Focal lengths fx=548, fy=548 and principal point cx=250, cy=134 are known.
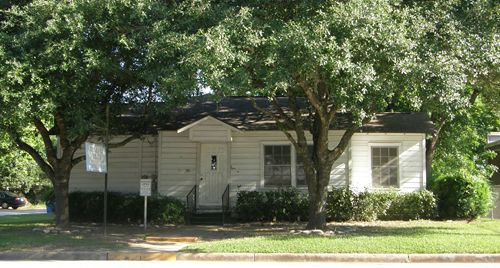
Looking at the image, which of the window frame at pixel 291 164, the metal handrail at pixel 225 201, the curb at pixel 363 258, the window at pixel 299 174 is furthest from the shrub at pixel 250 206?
the curb at pixel 363 258

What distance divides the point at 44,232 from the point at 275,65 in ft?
29.5

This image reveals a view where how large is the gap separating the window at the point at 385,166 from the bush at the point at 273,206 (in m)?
2.93

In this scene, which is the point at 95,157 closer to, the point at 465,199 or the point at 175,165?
the point at 175,165

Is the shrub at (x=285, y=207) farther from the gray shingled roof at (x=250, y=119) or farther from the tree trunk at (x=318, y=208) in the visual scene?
the tree trunk at (x=318, y=208)

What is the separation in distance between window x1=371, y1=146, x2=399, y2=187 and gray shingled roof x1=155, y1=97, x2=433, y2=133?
84 cm

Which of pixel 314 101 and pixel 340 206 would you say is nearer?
pixel 314 101

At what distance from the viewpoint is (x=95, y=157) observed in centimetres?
1491

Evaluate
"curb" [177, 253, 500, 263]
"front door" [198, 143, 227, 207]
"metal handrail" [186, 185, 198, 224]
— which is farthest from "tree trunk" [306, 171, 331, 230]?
"front door" [198, 143, 227, 207]

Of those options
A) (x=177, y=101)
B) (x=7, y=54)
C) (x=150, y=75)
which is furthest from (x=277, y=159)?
(x=7, y=54)

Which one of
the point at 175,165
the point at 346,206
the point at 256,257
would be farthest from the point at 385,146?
the point at 256,257

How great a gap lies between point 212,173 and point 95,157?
593 centimetres

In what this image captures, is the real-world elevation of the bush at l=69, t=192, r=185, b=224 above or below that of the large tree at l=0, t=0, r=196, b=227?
below

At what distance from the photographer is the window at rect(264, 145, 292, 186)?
19.8 metres
